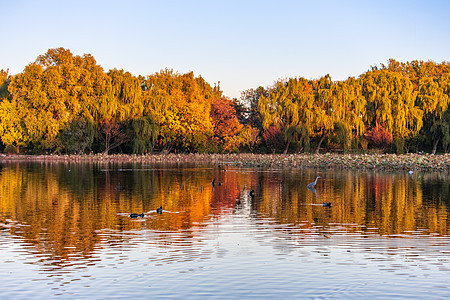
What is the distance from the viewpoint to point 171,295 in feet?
27.4

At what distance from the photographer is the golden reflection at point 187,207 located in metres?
13.7

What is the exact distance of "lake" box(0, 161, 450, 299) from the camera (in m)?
8.74

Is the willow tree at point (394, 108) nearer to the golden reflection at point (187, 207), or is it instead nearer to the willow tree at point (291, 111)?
the willow tree at point (291, 111)

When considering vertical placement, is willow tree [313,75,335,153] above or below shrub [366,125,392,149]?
above

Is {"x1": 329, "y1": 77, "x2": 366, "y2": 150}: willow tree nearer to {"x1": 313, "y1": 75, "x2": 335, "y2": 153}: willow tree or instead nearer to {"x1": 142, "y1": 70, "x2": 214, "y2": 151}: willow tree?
{"x1": 313, "y1": 75, "x2": 335, "y2": 153}: willow tree

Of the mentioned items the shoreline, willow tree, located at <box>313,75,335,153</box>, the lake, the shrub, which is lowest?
the lake

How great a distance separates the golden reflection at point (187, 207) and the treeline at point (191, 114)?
30475 mm

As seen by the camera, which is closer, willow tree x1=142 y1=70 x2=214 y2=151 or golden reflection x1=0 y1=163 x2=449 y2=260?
golden reflection x1=0 y1=163 x2=449 y2=260

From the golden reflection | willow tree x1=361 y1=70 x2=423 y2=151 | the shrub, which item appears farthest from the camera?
willow tree x1=361 y1=70 x2=423 y2=151

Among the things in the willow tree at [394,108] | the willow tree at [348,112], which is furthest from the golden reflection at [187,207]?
the willow tree at [394,108]

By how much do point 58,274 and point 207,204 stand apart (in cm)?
1028

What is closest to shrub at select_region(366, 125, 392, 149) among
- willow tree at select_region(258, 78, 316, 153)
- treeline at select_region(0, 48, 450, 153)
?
treeline at select_region(0, 48, 450, 153)

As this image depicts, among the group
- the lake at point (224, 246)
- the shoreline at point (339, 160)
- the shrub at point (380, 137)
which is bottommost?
the lake at point (224, 246)

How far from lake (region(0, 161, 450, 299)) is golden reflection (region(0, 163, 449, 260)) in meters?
0.06
